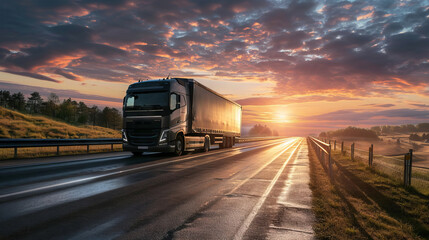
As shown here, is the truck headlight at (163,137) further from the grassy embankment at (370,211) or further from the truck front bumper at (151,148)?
the grassy embankment at (370,211)

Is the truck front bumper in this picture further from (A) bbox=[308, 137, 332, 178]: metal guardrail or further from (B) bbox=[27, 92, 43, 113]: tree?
(B) bbox=[27, 92, 43, 113]: tree

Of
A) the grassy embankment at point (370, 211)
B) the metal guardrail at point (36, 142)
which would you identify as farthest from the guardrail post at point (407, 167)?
the metal guardrail at point (36, 142)

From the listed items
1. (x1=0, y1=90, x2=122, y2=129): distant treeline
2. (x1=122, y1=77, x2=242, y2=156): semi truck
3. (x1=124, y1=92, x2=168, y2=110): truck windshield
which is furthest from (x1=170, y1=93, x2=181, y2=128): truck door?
(x1=0, y1=90, x2=122, y2=129): distant treeline

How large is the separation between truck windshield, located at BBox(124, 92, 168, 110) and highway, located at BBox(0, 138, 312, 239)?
6.75 m

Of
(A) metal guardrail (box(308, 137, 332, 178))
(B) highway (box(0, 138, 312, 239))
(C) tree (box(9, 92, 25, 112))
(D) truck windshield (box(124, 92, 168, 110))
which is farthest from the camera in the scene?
(C) tree (box(9, 92, 25, 112))

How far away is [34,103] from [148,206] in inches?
6411

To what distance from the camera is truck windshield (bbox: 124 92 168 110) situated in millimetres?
15398

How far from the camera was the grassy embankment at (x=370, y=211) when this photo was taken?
4.41 meters

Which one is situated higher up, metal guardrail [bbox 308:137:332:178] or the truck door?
the truck door

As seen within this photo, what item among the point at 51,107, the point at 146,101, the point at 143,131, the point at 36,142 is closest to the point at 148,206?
the point at 143,131

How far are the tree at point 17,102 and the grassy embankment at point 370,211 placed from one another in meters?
153

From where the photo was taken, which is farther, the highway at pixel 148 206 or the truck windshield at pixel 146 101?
the truck windshield at pixel 146 101

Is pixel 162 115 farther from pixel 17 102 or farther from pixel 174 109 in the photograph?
pixel 17 102

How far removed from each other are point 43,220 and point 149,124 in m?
10.9
